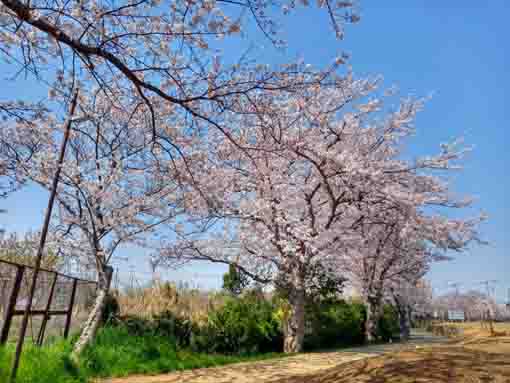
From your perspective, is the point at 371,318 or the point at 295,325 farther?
the point at 371,318

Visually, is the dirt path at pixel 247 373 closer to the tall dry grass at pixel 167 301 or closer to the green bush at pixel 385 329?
the tall dry grass at pixel 167 301

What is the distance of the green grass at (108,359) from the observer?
16.5ft

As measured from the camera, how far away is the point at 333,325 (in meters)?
13.6

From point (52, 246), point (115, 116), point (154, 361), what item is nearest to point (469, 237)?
point (154, 361)

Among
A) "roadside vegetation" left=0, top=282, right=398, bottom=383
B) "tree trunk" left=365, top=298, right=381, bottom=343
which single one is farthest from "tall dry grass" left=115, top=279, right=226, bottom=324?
"tree trunk" left=365, top=298, right=381, bottom=343

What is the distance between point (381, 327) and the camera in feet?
56.7

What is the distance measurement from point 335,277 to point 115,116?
8.23m

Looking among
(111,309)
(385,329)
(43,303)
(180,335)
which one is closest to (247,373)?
(180,335)

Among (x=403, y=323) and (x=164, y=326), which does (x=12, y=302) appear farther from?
(x=403, y=323)

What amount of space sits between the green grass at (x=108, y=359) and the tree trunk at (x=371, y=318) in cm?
766

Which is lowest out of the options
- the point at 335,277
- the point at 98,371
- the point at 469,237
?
the point at 98,371

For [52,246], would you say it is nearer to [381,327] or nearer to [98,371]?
[98,371]

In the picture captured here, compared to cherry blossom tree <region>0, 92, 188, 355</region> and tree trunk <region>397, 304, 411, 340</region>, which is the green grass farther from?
tree trunk <region>397, 304, 411, 340</region>

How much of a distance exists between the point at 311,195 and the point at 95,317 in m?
6.31
